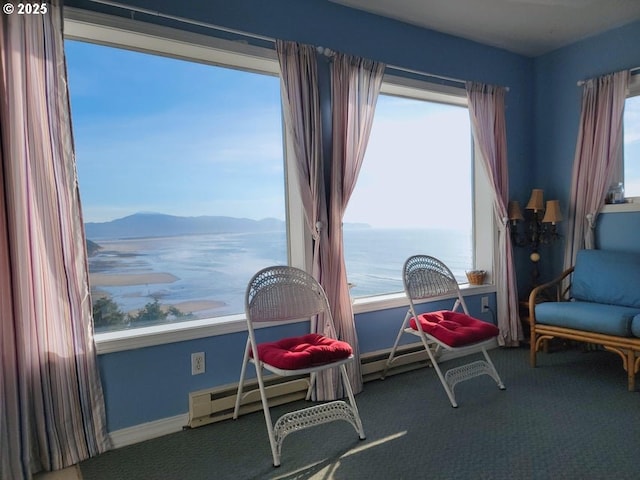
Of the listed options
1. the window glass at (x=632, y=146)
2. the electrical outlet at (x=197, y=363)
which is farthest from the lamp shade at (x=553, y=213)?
the electrical outlet at (x=197, y=363)

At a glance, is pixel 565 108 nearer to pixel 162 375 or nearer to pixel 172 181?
pixel 172 181

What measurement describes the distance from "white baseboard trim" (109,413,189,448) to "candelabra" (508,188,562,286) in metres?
3.05

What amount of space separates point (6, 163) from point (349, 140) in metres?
1.88

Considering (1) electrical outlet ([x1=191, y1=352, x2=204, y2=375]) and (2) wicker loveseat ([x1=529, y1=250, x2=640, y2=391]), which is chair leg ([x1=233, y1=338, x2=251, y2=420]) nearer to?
(1) electrical outlet ([x1=191, y1=352, x2=204, y2=375])

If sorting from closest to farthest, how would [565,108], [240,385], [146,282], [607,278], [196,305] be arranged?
[240,385]
[146,282]
[196,305]
[607,278]
[565,108]

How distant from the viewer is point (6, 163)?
198 cm

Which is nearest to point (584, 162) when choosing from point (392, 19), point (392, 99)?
point (392, 99)

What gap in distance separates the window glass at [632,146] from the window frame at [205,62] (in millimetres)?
1483

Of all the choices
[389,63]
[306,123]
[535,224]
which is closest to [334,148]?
[306,123]

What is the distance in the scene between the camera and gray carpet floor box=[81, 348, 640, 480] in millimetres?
2025

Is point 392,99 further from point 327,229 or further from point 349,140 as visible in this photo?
point 327,229

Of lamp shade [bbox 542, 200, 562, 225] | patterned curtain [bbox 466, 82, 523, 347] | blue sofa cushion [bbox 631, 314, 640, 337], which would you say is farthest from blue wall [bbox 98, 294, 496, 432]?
lamp shade [bbox 542, 200, 562, 225]

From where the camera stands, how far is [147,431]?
241 cm

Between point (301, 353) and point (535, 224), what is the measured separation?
9.35 ft
